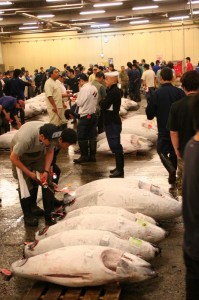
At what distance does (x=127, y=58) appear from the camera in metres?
30.0

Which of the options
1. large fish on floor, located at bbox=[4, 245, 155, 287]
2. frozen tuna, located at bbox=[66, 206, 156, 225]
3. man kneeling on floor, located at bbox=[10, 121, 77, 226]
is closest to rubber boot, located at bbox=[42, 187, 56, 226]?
man kneeling on floor, located at bbox=[10, 121, 77, 226]

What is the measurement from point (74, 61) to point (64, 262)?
27.9 meters

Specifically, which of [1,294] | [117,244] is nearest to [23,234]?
[1,294]

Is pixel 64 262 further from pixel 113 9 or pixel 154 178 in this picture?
pixel 113 9

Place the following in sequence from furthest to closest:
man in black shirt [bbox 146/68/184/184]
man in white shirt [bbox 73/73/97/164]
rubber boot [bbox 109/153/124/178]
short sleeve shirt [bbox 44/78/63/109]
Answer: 1. short sleeve shirt [bbox 44/78/63/109]
2. man in white shirt [bbox 73/73/97/164]
3. rubber boot [bbox 109/153/124/178]
4. man in black shirt [bbox 146/68/184/184]

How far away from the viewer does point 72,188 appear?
6984 millimetres

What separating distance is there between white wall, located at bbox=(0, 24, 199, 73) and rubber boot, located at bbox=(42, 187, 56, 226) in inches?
941

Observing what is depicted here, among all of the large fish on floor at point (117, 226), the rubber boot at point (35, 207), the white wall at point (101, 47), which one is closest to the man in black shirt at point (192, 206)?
the large fish on floor at point (117, 226)

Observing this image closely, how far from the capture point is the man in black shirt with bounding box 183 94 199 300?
2.24 metres

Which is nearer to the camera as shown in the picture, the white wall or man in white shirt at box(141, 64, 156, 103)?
man in white shirt at box(141, 64, 156, 103)

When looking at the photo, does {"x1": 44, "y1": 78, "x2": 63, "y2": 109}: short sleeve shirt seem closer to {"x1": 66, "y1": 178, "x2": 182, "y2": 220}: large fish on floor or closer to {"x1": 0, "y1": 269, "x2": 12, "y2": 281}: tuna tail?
{"x1": 66, "y1": 178, "x2": 182, "y2": 220}: large fish on floor

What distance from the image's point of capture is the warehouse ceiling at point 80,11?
18156mm

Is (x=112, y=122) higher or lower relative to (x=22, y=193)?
higher

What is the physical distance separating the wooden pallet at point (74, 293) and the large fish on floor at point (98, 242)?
35cm
